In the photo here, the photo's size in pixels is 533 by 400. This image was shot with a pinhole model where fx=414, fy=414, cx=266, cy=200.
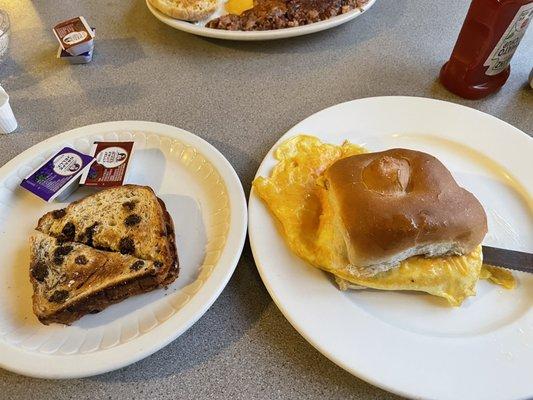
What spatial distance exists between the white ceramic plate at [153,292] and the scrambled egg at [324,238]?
0.35 feet

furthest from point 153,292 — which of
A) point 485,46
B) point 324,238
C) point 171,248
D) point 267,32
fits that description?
point 485,46

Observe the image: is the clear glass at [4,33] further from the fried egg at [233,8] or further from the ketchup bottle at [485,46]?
the ketchup bottle at [485,46]

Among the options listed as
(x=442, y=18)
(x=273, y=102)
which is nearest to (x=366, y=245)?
(x=273, y=102)

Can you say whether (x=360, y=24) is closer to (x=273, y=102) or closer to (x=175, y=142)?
(x=273, y=102)

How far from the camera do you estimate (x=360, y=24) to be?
169 cm

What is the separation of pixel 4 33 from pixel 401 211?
5.40 feet

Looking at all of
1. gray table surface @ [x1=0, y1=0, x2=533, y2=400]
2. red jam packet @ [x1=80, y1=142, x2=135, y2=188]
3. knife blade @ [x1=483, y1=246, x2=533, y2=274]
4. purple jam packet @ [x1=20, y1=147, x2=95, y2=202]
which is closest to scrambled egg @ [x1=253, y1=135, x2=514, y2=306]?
knife blade @ [x1=483, y1=246, x2=533, y2=274]

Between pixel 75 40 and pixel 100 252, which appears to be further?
pixel 75 40

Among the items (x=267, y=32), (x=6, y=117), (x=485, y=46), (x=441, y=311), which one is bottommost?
(x=6, y=117)

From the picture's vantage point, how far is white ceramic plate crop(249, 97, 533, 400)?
0.76 meters

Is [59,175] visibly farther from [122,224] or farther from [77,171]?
[122,224]

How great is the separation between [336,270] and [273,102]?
0.73 m

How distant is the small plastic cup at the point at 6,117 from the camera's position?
129 centimetres

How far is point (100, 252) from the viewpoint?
93cm
